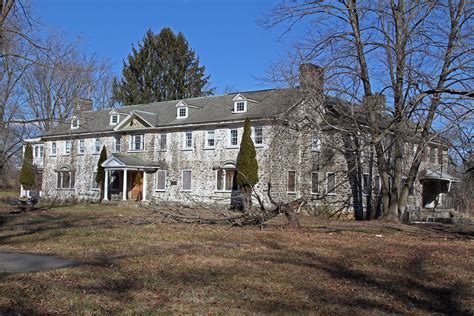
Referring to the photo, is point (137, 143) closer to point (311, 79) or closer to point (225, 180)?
point (225, 180)

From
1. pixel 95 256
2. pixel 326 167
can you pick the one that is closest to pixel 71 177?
pixel 326 167

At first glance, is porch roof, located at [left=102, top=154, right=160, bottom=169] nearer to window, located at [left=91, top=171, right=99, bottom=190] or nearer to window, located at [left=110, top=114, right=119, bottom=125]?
window, located at [left=91, top=171, right=99, bottom=190]

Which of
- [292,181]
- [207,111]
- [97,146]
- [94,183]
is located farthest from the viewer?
[97,146]

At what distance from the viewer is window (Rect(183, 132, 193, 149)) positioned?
36.2 metres

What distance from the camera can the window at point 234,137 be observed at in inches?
1331

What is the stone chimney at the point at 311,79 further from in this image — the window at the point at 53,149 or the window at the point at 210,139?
the window at the point at 53,149

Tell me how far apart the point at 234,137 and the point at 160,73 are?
30830 millimetres

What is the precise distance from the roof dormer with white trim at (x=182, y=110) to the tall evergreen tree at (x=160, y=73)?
76.3ft

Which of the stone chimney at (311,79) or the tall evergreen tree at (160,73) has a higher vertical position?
the tall evergreen tree at (160,73)

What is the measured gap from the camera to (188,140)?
36500 millimetres

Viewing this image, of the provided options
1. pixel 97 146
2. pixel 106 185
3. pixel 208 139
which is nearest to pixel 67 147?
pixel 97 146

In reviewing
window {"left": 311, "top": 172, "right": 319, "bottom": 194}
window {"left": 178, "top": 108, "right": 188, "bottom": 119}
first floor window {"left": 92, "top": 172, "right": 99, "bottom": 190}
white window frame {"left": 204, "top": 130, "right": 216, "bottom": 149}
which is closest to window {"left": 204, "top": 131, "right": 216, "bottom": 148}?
white window frame {"left": 204, "top": 130, "right": 216, "bottom": 149}

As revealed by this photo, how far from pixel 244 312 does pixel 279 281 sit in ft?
8.20

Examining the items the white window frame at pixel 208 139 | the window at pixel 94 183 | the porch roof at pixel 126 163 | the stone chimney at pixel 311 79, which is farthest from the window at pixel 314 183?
the window at pixel 94 183
